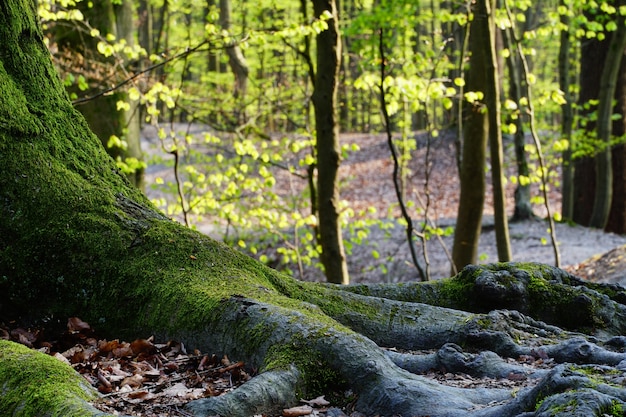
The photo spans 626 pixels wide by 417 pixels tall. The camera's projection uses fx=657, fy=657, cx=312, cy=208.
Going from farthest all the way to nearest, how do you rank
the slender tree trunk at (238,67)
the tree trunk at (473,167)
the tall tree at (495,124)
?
the slender tree trunk at (238,67), the tree trunk at (473,167), the tall tree at (495,124)

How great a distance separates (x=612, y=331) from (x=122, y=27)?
951 centimetres

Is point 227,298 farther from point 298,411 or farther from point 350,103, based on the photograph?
point 350,103

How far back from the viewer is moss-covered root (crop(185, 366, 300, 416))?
270 centimetres

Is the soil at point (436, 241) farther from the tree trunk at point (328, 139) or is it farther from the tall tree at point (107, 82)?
the tall tree at point (107, 82)

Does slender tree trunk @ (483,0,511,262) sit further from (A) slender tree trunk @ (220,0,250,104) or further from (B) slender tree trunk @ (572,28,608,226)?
(B) slender tree trunk @ (572,28,608,226)

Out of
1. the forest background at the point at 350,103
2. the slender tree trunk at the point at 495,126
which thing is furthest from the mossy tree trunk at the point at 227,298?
the slender tree trunk at the point at 495,126

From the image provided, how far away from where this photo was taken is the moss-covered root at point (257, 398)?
270 centimetres

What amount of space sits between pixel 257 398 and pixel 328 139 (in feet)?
20.7

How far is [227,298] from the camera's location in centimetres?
366

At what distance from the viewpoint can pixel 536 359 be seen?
3531 millimetres

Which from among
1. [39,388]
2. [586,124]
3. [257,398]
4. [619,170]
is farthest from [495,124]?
[586,124]

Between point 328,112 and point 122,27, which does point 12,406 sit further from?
point 122,27

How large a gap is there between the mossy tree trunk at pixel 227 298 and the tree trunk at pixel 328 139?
4.32 m

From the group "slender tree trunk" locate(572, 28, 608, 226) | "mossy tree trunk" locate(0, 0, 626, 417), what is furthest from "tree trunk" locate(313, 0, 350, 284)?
"slender tree trunk" locate(572, 28, 608, 226)
